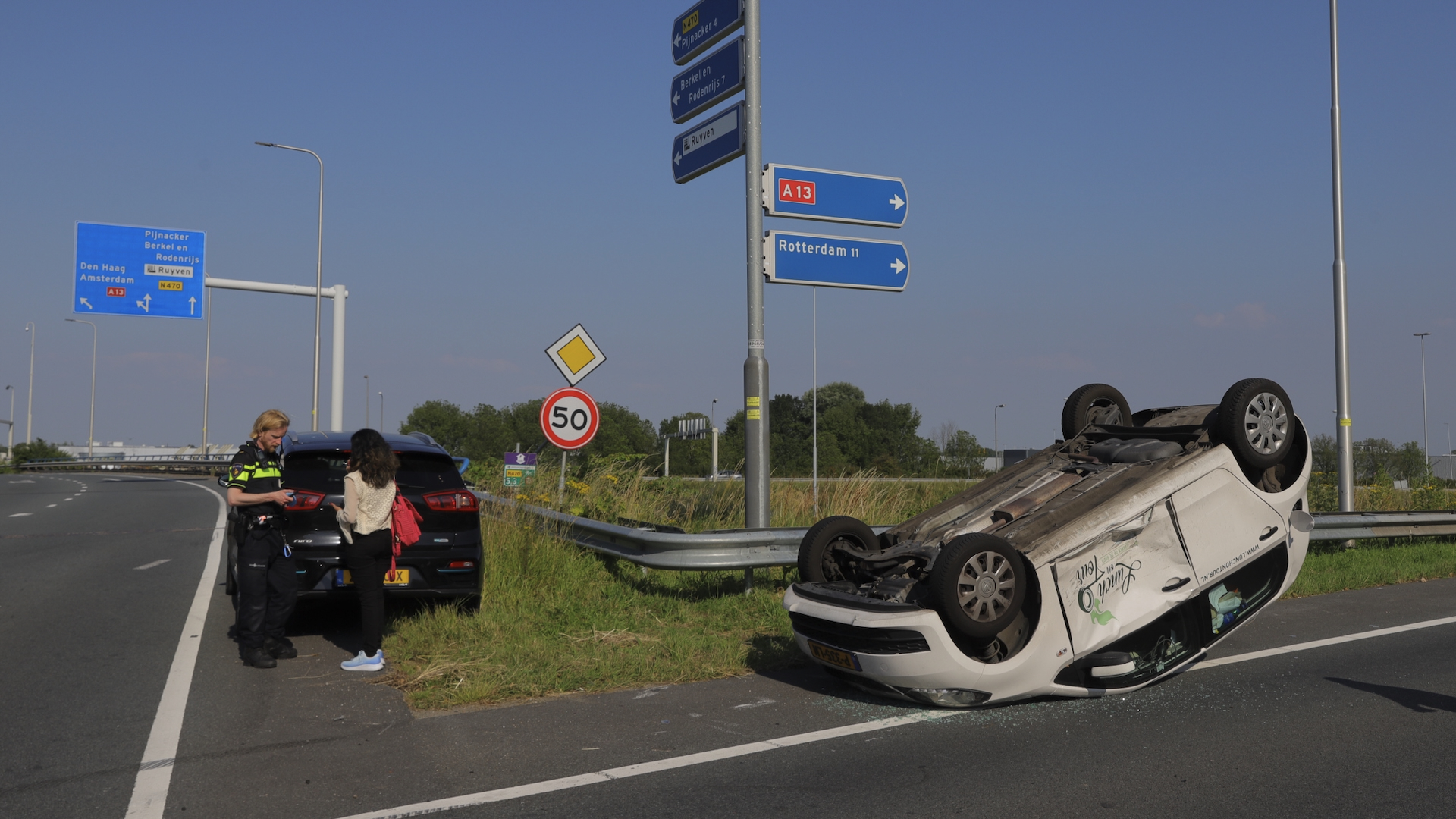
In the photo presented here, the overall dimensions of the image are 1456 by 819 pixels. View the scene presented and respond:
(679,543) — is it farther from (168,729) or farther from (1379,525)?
(1379,525)

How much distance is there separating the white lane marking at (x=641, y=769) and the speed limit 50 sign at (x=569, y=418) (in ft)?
19.9

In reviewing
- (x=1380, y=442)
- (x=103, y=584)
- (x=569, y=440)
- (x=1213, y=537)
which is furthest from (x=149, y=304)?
(x=1380, y=442)

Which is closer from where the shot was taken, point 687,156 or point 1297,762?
point 1297,762

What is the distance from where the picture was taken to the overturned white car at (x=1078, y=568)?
545 centimetres

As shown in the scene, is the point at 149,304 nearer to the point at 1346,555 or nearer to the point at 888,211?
the point at 888,211

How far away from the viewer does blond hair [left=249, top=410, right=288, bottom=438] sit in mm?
7113

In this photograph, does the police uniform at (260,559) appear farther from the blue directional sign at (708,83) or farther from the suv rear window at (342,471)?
the blue directional sign at (708,83)

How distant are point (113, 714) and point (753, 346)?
5.92 m

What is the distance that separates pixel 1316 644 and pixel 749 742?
16.3 feet

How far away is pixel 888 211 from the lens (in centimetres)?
1062

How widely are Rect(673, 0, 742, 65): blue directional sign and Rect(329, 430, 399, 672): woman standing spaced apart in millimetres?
5765

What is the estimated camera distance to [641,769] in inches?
185

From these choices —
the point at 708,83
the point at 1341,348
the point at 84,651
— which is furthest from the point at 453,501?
the point at 1341,348

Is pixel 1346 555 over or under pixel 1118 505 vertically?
under
